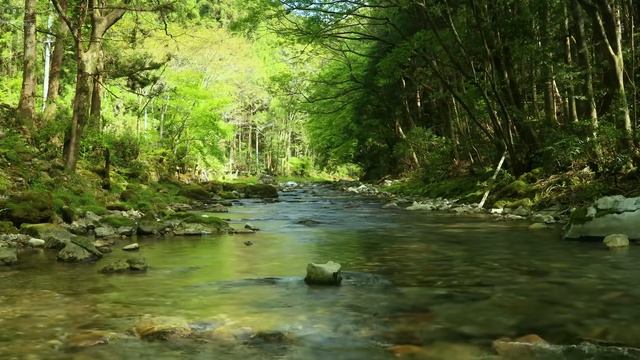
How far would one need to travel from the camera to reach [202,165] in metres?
38.9

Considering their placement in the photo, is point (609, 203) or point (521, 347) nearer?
point (521, 347)

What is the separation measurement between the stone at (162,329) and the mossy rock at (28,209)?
687cm

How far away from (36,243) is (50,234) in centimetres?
44

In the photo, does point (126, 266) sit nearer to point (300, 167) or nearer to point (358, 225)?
point (358, 225)

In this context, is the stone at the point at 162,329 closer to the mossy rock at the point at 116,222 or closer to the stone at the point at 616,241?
the stone at the point at 616,241

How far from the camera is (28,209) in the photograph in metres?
10.8

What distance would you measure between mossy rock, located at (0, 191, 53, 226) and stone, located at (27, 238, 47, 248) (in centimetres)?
124

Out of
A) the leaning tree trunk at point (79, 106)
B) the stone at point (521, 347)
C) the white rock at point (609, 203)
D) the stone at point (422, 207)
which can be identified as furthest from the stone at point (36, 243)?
the stone at point (422, 207)

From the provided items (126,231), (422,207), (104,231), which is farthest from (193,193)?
(104,231)

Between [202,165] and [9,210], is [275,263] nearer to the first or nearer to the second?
[9,210]

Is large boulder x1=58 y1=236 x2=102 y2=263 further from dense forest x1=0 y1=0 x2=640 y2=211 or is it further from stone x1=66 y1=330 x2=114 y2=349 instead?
dense forest x1=0 y1=0 x2=640 y2=211

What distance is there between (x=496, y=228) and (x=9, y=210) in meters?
9.35

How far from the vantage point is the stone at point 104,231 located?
11.2 meters

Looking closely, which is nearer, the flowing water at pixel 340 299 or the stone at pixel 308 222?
the flowing water at pixel 340 299
